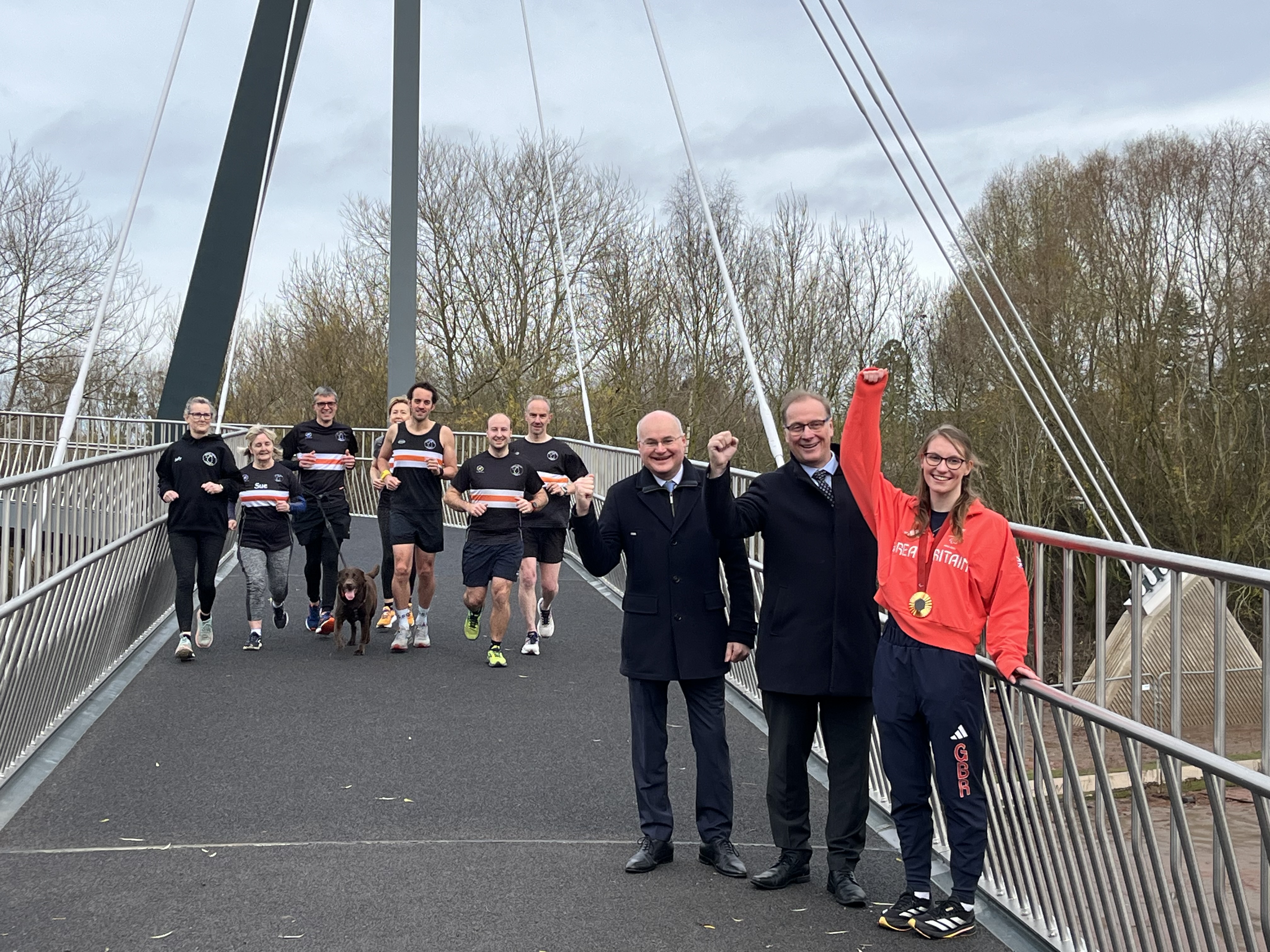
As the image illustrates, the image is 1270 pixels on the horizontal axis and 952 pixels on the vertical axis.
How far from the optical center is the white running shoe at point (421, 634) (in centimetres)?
990

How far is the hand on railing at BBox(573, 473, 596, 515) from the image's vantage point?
4957mm

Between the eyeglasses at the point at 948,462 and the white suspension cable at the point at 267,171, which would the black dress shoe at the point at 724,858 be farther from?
the white suspension cable at the point at 267,171

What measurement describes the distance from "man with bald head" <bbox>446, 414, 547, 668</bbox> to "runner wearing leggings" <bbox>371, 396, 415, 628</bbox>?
0.75 metres

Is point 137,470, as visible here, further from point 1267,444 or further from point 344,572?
point 1267,444

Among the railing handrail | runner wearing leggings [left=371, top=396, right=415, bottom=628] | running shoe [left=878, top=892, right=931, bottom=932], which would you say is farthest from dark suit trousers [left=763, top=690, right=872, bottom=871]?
runner wearing leggings [left=371, top=396, right=415, bottom=628]

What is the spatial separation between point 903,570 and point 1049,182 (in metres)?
30.2

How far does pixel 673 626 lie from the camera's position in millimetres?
4984

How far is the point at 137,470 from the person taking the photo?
9547mm

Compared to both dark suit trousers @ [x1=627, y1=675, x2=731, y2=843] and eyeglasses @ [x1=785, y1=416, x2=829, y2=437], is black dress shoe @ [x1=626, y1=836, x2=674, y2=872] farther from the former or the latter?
eyeglasses @ [x1=785, y1=416, x2=829, y2=437]

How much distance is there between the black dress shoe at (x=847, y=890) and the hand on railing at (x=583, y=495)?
156cm

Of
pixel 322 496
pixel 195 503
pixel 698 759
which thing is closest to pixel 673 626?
pixel 698 759

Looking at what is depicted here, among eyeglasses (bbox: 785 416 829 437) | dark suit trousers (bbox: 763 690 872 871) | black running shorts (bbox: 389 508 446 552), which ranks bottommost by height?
dark suit trousers (bbox: 763 690 872 871)

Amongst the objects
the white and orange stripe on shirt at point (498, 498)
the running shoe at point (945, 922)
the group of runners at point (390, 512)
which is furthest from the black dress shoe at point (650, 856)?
the white and orange stripe on shirt at point (498, 498)

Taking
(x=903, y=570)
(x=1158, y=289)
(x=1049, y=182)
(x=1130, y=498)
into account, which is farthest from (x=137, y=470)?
(x=1049, y=182)
